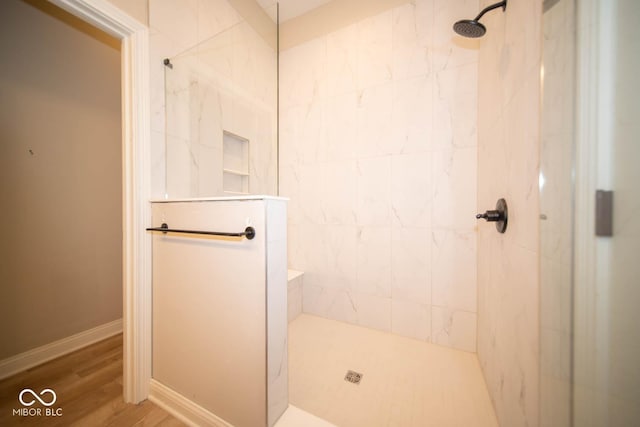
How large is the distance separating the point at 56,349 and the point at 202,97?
215 cm

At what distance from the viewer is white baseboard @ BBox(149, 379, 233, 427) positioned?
100cm

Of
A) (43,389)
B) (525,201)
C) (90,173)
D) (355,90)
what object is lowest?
(43,389)

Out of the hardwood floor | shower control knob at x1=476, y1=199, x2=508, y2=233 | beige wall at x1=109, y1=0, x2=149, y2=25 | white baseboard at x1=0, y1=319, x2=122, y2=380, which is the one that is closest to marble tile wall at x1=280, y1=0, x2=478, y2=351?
shower control knob at x1=476, y1=199, x2=508, y2=233

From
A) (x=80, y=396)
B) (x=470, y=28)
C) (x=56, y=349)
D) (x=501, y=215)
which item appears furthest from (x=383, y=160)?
(x=56, y=349)

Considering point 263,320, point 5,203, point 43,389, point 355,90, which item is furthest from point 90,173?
point 355,90

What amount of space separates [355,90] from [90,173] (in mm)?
2399

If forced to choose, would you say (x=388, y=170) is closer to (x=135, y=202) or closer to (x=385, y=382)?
(x=385, y=382)

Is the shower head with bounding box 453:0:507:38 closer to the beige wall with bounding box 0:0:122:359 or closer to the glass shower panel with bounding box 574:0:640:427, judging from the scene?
the glass shower panel with bounding box 574:0:640:427

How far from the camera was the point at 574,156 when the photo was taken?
0.47 m

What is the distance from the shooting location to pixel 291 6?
6.64 feet

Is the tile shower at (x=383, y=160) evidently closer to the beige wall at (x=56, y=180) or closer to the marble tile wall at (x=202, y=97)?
the marble tile wall at (x=202, y=97)

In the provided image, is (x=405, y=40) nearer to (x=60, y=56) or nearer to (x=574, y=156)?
(x=574, y=156)

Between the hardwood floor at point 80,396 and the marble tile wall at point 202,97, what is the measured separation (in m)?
1.18

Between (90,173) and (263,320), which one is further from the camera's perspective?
(90,173)
